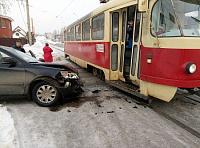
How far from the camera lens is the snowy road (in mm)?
2818

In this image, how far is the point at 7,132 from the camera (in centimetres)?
294

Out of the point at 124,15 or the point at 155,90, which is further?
the point at 124,15

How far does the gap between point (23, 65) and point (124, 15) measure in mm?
3355

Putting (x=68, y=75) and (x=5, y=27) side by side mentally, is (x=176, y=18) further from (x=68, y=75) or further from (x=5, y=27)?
(x=5, y=27)

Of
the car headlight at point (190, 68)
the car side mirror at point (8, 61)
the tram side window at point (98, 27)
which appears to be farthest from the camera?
the tram side window at point (98, 27)

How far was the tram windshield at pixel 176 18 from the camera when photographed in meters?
3.41

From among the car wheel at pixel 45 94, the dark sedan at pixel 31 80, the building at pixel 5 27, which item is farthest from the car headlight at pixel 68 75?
the building at pixel 5 27

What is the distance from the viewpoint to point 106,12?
17.5 feet

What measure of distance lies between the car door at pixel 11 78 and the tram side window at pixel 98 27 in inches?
116

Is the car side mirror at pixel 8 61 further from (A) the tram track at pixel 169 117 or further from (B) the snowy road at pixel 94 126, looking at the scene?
(A) the tram track at pixel 169 117

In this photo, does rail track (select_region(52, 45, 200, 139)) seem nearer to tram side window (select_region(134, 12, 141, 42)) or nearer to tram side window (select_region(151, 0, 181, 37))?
tram side window (select_region(134, 12, 141, 42))

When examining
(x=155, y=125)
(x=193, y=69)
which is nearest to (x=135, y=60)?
(x=193, y=69)

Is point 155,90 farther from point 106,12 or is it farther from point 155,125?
point 106,12

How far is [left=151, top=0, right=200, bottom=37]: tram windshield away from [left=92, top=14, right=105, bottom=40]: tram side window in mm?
2400
